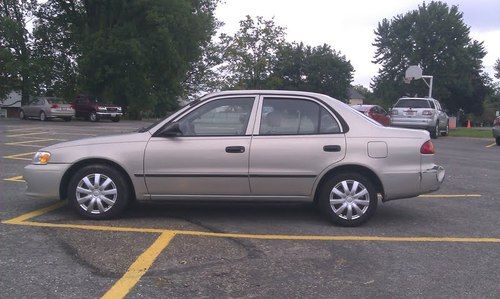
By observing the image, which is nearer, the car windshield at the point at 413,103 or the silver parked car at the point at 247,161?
the silver parked car at the point at 247,161

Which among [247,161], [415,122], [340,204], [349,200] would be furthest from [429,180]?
[415,122]

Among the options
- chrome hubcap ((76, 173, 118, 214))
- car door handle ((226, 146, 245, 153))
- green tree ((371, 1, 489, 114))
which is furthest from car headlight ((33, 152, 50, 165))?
green tree ((371, 1, 489, 114))

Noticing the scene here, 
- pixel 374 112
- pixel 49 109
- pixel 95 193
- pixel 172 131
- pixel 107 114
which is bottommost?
pixel 95 193

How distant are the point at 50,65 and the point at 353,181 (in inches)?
1316

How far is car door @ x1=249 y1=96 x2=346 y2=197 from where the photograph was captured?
6004 mm

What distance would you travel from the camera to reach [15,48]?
3469cm

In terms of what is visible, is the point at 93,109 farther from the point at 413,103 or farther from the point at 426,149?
the point at 426,149

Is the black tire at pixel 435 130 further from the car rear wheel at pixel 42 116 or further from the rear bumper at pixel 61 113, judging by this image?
the car rear wheel at pixel 42 116

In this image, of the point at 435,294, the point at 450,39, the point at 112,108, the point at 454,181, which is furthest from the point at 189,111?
the point at 450,39

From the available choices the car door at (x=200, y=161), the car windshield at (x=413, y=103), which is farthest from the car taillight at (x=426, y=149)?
the car windshield at (x=413, y=103)

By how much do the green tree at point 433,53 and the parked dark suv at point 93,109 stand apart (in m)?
37.5

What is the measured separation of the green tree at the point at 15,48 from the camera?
3353 cm

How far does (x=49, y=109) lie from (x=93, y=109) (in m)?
2.76

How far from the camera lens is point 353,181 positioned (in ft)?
19.9
